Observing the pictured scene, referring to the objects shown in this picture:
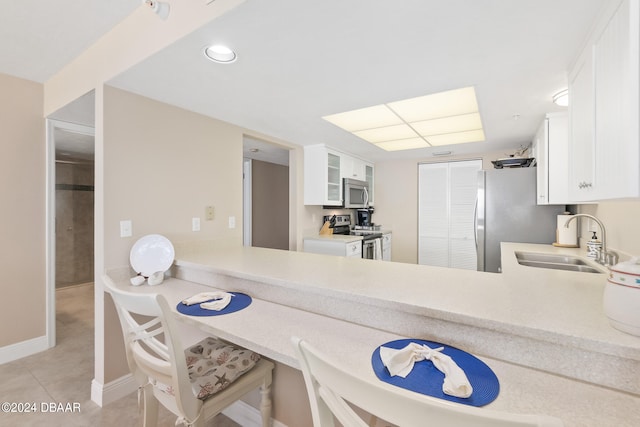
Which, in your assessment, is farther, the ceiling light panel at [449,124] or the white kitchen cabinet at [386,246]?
the white kitchen cabinet at [386,246]

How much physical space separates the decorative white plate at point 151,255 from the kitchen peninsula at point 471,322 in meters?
0.22

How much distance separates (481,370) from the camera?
84cm

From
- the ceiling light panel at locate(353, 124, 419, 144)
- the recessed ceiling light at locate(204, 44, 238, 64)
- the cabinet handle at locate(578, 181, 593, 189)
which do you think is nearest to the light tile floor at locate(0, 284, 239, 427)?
the recessed ceiling light at locate(204, 44, 238, 64)

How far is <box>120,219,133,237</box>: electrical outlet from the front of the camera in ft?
6.29

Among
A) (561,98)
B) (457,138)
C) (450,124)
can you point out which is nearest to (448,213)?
(457,138)

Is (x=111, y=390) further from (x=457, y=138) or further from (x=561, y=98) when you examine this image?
(x=457, y=138)

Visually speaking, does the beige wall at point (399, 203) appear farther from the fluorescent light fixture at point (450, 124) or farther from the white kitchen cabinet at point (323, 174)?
the fluorescent light fixture at point (450, 124)

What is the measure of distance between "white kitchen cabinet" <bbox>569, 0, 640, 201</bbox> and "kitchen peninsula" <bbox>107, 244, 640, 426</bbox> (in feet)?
1.43

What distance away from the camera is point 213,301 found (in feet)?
4.69

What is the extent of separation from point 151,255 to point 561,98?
3.12 metres

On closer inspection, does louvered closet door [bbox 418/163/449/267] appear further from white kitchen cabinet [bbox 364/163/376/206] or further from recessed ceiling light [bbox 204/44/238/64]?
recessed ceiling light [bbox 204/44/238/64]

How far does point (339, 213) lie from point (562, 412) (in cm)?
386

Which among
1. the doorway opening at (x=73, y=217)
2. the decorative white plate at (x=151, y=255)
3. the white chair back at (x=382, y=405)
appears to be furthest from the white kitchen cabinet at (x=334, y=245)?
the doorway opening at (x=73, y=217)

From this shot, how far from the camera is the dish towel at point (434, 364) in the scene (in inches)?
28.4
